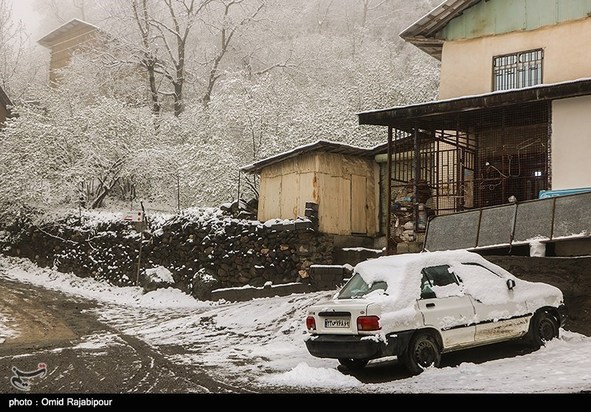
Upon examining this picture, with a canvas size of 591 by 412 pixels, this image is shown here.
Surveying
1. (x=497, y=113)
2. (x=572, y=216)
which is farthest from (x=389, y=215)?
(x=572, y=216)

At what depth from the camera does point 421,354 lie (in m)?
8.58

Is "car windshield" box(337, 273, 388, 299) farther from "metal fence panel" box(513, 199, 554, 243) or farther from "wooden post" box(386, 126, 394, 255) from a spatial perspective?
"wooden post" box(386, 126, 394, 255)

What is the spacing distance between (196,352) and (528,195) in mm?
10506

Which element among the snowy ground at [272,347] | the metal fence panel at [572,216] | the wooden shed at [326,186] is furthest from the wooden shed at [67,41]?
the metal fence panel at [572,216]

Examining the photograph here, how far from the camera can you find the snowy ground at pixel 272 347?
7.83m

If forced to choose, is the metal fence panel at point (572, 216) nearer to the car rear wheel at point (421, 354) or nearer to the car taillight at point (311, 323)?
the car rear wheel at point (421, 354)

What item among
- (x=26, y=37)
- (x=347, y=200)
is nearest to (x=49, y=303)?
(x=347, y=200)

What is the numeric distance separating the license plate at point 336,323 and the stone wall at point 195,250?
329 inches

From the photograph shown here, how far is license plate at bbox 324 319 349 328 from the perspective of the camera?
8656mm

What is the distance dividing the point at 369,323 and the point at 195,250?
1151cm

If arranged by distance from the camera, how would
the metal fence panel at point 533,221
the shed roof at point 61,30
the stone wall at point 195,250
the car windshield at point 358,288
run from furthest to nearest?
the shed roof at point 61,30, the stone wall at point 195,250, the metal fence panel at point 533,221, the car windshield at point 358,288

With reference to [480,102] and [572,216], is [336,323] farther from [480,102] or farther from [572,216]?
[480,102]

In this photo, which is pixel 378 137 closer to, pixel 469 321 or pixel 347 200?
pixel 347 200
